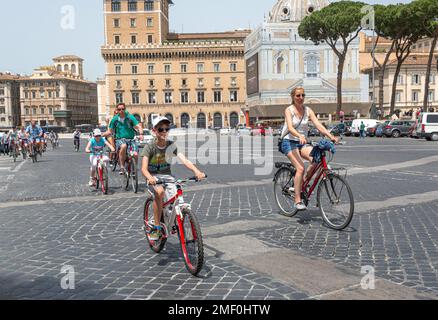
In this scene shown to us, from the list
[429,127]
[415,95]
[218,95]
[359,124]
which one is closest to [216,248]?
[429,127]

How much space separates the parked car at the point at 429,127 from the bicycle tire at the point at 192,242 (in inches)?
1166

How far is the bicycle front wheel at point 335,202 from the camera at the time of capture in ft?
20.1

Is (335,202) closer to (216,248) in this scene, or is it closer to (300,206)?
(300,206)

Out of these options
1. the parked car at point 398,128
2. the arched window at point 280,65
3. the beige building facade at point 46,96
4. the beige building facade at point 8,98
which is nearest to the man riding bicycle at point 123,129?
the parked car at point 398,128

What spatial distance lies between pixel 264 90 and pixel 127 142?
6874 cm

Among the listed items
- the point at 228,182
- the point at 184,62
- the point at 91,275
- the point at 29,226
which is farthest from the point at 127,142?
the point at 184,62

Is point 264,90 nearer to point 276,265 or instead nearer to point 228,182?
point 228,182

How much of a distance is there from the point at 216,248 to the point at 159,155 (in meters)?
1.25

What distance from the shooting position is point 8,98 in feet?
424

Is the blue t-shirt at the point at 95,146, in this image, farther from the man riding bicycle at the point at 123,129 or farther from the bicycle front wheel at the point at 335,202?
the bicycle front wheel at the point at 335,202

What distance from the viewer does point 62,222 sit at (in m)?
7.28

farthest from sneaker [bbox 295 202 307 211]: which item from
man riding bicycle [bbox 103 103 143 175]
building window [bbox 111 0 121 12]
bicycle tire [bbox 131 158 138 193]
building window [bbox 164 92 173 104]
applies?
building window [bbox 111 0 121 12]

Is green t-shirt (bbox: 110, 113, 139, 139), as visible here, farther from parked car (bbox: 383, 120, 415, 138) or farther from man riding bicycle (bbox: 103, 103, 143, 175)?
parked car (bbox: 383, 120, 415, 138)

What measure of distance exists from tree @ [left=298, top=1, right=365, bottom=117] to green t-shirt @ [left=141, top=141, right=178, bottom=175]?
2013 inches
